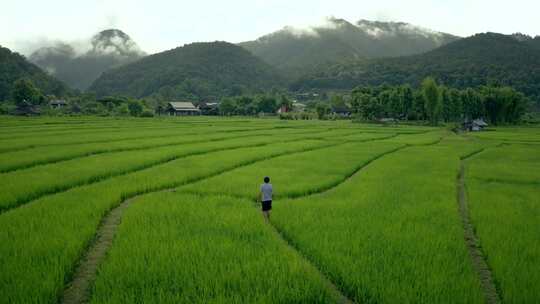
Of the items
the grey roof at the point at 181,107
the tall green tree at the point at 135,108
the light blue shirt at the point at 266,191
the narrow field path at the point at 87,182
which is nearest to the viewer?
the light blue shirt at the point at 266,191

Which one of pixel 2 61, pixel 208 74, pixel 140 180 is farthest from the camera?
pixel 208 74

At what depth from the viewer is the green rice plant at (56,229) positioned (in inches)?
213

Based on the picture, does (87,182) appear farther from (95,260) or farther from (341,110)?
(341,110)

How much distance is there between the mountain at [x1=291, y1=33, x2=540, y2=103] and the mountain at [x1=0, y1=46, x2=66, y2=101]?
12715cm

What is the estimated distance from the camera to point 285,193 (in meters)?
11.8

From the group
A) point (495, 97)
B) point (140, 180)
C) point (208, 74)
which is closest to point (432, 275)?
point (140, 180)

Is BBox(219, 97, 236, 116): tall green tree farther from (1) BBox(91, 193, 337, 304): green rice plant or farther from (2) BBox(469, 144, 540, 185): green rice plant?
(1) BBox(91, 193, 337, 304): green rice plant

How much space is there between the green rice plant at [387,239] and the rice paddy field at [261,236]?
0.03 metres

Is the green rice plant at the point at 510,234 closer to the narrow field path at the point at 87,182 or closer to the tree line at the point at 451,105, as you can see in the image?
the narrow field path at the point at 87,182

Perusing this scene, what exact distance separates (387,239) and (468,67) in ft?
490

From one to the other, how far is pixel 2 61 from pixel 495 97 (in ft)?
395

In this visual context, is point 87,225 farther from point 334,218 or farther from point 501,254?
point 501,254

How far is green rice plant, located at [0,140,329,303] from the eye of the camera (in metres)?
5.40

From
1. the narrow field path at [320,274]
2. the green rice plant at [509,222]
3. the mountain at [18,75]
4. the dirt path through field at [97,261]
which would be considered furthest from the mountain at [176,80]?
the narrow field path at [320,274]
